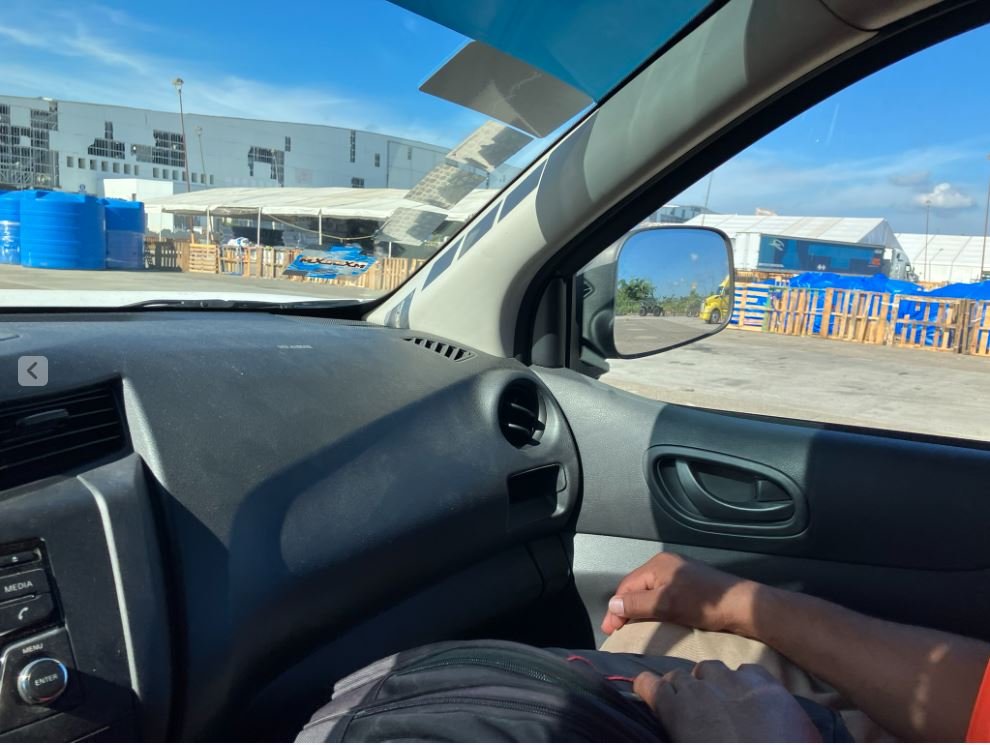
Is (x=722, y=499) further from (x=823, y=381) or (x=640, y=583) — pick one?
(x=823, y=381)

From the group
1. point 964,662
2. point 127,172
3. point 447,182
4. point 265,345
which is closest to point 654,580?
point 964,662

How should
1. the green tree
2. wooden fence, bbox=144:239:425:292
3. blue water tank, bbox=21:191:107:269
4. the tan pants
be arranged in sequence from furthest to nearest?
the green tree
wooden fence, bbox=144:239:425:292
blue water tank, bbox=21:191:107:269
the tan pants

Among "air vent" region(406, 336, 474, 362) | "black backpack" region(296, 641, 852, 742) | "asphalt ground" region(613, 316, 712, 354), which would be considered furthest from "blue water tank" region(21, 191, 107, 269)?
"asphalt ground" region(613, 316, 712, 354)

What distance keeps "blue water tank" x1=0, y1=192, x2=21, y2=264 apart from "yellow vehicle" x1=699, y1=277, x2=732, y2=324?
2.04m

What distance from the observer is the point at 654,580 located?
83.5 inches

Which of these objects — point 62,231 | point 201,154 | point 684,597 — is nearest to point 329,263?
point 201,154

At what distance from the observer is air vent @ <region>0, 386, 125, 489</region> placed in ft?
4.34

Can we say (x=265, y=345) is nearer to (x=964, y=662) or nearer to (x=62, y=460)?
(x=62, y=460)

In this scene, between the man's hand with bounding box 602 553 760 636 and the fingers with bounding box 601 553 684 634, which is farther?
the fingers with bounding box 601 553 684 634

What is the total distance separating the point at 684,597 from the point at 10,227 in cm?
199

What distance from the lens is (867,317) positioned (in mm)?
2680

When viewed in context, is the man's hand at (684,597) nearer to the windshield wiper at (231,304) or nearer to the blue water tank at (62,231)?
the windshield wiper at (231,304)

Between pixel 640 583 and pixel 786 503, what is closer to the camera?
pixel 640 583

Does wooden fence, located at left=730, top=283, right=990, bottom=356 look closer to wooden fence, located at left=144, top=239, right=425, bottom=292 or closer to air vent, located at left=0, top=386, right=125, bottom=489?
wooden fence, located at left=144, top=239, right=425, bottom=292
